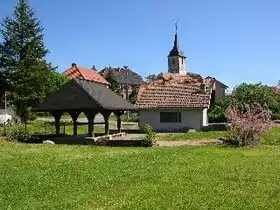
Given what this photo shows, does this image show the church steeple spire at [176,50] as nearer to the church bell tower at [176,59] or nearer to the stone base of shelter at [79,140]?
the church bell tower at [176,59]

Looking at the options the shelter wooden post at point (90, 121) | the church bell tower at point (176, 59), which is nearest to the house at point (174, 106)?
the shelter wooden post at point (90, 121)

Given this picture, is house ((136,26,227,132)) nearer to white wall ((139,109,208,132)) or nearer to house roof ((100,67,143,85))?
white wall ((139,109,208,132))

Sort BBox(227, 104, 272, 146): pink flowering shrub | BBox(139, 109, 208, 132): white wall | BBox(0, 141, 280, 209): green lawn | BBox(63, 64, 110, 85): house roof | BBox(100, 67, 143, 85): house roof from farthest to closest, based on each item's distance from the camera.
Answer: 1. BBox(100, 67, 143, 85): house roof
2. BBox(63, 64, 110, 85): house roof
3. BBox(139, 109, 208, 132): white wall
4. BBox(227, 104, 272, 146): pink flowering shrub
5. BBox(0, 141, 280, 209): green lawn

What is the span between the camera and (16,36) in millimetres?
54750

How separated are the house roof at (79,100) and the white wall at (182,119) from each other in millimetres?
11158

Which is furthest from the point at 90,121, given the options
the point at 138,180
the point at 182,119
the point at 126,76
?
the point at 126,76

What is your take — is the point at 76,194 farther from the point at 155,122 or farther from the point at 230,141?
the point at 155,122

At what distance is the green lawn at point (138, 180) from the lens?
12117mm

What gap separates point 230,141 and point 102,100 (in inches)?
355

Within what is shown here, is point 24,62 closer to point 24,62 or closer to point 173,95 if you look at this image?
point 24,62

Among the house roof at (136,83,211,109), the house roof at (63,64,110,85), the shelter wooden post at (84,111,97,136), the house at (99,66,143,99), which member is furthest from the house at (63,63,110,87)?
the shelter wooden post at (84,111,97,136)

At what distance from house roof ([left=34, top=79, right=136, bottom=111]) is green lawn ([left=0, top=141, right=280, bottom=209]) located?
29.9ft

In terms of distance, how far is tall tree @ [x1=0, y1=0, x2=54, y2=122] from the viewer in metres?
52.2

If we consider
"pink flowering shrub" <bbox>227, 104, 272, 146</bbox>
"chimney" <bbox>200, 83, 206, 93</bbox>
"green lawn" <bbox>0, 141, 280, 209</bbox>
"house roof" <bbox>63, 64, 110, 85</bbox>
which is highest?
"house roof" <bbox>63, 64, 110, 85</bbox>
